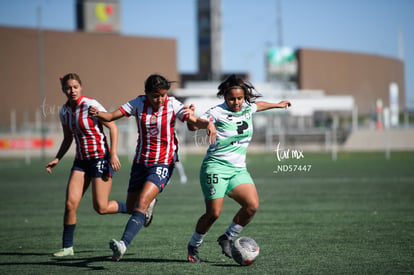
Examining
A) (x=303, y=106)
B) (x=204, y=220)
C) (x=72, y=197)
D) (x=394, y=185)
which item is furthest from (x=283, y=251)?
(x=303, y=106)

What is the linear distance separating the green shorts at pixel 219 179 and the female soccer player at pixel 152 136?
45cm

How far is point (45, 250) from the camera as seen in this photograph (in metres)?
8.10

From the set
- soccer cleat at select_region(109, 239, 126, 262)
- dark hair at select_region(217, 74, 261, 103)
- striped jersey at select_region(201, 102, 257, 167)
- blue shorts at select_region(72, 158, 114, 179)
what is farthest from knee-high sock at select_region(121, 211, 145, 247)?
dark hair at select_region(217, 74, 261, 103)

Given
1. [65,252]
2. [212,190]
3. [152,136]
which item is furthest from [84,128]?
[212,190]

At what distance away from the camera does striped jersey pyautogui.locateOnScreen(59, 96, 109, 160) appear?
25.1 feet

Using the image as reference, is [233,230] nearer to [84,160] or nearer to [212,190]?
[212,190]

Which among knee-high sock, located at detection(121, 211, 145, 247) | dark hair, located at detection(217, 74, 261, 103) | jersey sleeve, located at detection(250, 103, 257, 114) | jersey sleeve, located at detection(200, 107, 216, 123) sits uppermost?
dark hair, located at detection(217, 74, 261, 103)

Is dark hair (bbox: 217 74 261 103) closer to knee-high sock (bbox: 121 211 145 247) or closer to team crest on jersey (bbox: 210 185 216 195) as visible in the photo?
team crest on jersey (bbox: 210 185 216 195)

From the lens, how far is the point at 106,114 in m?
7.06

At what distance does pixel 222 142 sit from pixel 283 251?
66.5 inches

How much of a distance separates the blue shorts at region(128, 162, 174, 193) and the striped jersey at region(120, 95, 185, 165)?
0.19ft

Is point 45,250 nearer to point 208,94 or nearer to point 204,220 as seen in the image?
point 204,220

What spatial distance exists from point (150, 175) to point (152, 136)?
44 centimetres

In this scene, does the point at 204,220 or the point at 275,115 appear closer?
the point at 204,220
